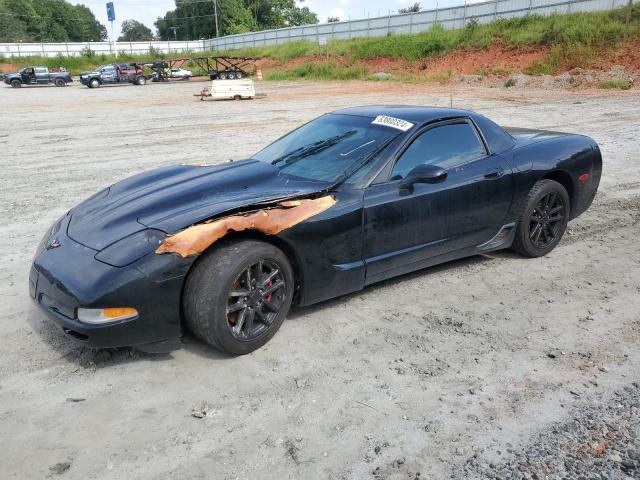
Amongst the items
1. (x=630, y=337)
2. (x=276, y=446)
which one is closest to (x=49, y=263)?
(x=276, y=446)

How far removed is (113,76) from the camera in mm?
41125

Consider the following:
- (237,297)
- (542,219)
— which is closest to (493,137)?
(542,219)

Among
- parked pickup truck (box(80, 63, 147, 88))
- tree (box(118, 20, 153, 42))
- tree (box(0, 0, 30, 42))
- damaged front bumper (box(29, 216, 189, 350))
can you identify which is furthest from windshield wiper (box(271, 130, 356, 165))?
tree (box(118, 20, 153, 42))

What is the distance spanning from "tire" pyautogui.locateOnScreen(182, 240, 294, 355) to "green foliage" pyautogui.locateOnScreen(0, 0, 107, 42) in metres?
118

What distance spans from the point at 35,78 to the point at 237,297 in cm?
4614

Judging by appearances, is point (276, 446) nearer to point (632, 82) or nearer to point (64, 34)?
point (632, 82)

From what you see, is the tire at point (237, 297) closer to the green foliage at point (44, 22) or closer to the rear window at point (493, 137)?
the rear window at point (493, 137)

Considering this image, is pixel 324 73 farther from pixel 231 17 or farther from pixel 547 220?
pixel 231 17

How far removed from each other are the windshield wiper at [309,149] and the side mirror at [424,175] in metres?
0.70

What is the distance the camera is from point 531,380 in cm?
332

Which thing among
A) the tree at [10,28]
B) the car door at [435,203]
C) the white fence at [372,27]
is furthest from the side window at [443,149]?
the tree at [10,28]

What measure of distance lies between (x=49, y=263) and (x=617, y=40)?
30.3 m

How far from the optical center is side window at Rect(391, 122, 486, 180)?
4.27 m

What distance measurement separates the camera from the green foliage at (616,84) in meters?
22.8
